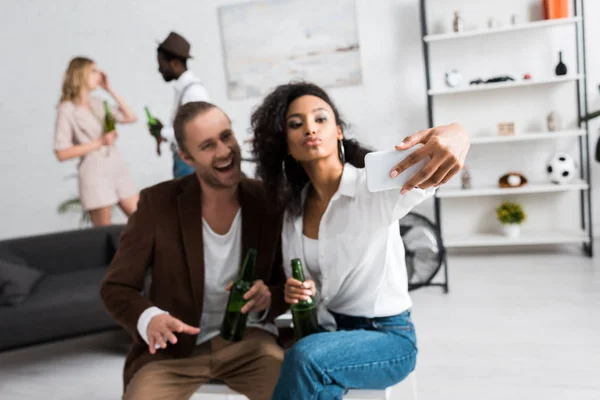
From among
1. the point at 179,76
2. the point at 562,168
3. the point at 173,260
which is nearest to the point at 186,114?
the point at 173,260

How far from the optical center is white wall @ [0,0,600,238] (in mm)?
4289

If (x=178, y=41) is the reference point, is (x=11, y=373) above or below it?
below

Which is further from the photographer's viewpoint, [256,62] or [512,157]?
[256,62]

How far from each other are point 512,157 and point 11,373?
366 centimetres

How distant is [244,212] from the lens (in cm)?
170

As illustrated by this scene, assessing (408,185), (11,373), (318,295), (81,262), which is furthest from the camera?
(81,262)

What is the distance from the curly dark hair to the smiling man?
70mm

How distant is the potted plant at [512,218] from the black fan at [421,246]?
98 cm

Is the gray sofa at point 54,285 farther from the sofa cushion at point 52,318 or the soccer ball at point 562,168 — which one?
the soccer ball at point 562,168

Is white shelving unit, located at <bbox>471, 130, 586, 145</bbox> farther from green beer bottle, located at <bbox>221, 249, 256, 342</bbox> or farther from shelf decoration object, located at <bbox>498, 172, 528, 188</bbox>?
green beer bottle, located at <bbox>221, 249, 256, 342</bbox>

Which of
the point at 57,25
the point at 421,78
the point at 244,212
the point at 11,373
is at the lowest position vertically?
the point at 11,373

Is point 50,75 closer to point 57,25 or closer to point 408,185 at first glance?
point 57,25

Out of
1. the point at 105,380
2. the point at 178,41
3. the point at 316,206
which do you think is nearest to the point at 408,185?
the point at 316,206

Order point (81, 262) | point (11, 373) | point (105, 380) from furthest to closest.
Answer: point (81, 262)
point (11, 373)
point (105, 380)
